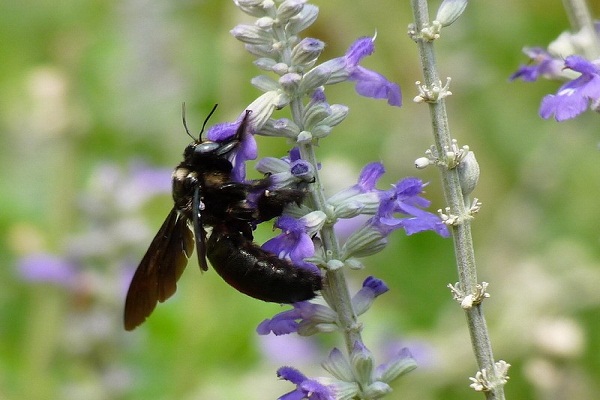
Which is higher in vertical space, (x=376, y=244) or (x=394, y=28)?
(x=394, y=28)

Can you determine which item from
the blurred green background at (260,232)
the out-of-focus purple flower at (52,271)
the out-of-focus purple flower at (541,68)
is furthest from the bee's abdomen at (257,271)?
the out-of-focus purple flower at (52,271)

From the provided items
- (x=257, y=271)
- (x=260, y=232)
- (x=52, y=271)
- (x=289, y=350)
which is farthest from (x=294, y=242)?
(x=260, y=232)

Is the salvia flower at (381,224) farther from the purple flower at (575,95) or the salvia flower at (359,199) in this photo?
the purple flower at (575,95)

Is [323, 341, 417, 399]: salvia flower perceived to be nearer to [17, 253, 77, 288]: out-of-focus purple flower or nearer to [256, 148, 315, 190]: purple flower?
[256, 148, 315, 190]: purple flower

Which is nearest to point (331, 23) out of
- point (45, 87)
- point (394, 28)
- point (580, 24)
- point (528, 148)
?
point (394, 28)

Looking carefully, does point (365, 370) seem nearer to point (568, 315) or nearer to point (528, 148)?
point (568, 315)
